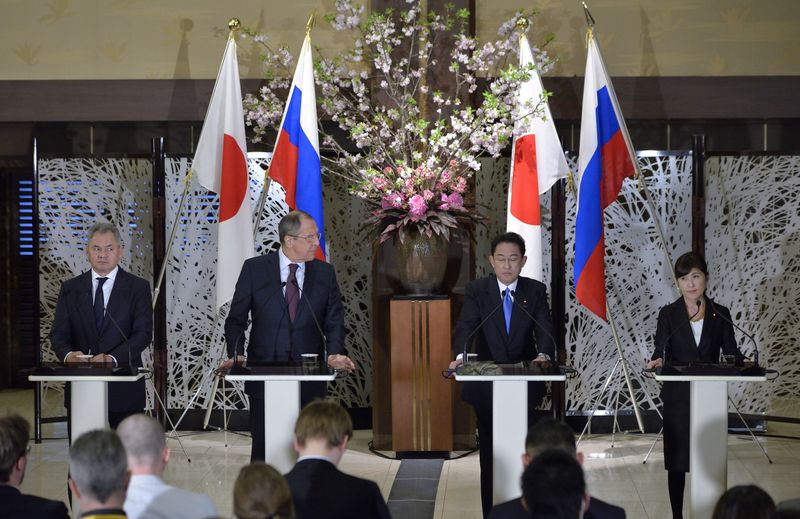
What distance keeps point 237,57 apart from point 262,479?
5.47m

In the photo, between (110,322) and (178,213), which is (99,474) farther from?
(178,213)

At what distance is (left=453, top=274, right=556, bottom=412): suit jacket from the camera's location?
17.0 feet

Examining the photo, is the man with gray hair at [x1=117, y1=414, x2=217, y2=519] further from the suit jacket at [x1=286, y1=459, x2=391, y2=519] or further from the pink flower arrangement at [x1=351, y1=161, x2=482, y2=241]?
the pink flower arrangement at [x1=351, y1=161, x2=482, y2=241]

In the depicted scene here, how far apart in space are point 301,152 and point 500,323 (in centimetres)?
229

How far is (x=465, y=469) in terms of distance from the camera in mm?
6770

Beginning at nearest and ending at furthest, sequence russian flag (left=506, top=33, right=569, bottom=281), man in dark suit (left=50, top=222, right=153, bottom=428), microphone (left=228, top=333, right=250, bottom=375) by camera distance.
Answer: microphone (left=228, top=333, right=250, bottom=375) < man in dark suit (left=50, top=222, right=153, bottom=428) < russian flag (left=506, top=33, right=569, bottom=281)

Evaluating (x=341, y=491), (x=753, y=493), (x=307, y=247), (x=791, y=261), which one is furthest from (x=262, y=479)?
(x=791, y=261)

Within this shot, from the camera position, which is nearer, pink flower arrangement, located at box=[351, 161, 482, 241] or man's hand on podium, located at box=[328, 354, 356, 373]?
man's hand on podium, located at box=[328, 354, 356, 373]

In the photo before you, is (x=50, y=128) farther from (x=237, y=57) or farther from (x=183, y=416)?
(x=183, y=416)

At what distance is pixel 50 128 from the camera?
821 cm

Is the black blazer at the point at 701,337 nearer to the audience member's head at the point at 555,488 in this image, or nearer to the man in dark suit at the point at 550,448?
the man in dark suit at the point at 550,448

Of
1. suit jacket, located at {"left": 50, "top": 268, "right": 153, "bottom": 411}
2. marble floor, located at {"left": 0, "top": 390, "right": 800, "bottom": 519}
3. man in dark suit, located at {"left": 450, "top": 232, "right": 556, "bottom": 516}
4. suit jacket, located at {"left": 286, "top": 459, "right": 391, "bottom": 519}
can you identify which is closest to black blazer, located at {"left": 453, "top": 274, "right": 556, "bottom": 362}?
man in dark suit, located at {"left": 450, "top": 232, "right": 556, "bottom": 516}

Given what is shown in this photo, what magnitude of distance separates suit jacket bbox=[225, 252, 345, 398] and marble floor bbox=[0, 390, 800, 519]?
114cm

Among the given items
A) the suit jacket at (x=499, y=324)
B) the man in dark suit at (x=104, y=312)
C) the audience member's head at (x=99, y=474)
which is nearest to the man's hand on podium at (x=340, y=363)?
the suit jacket at (x=499, y=324)
